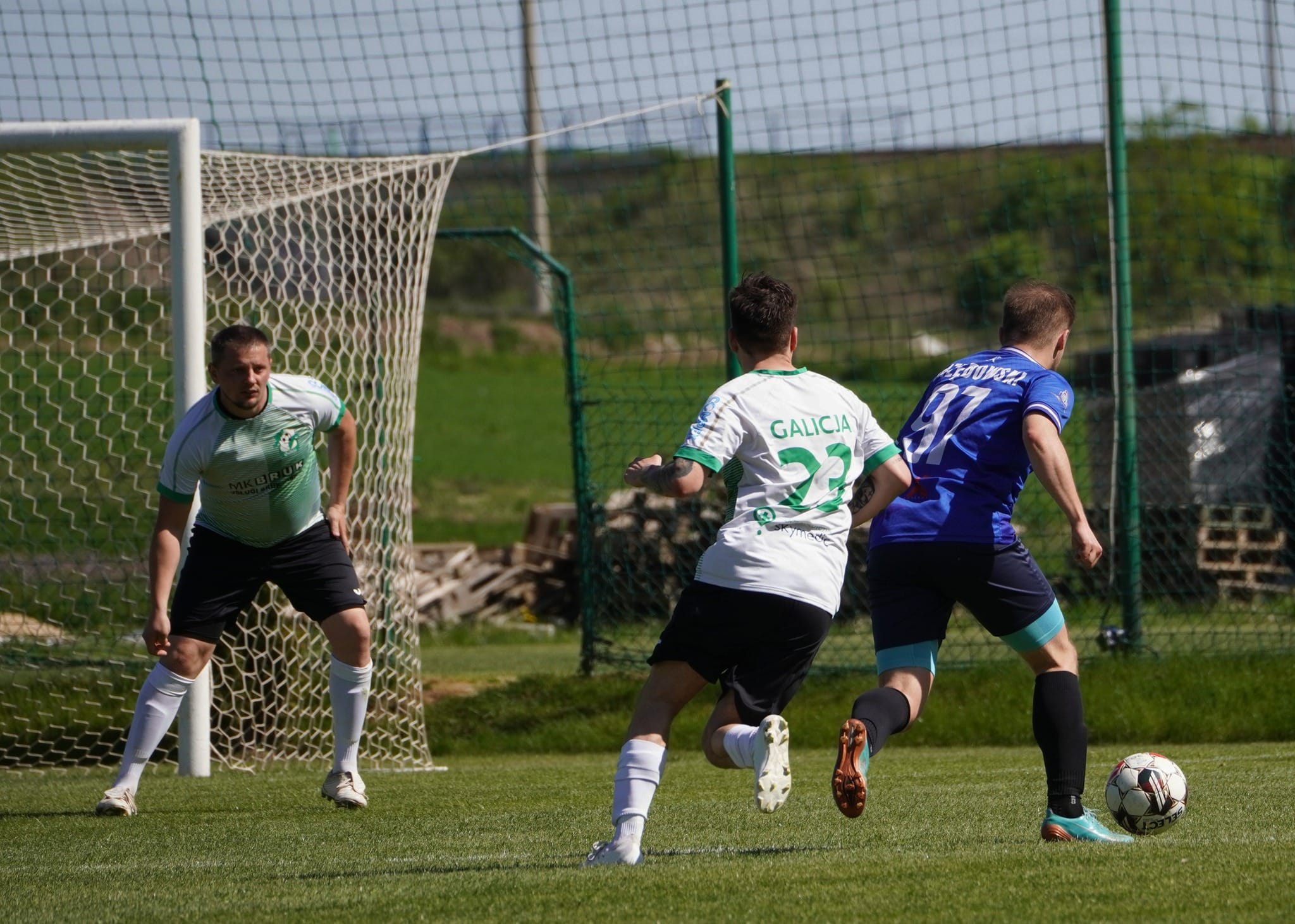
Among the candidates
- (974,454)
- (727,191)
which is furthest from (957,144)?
(974,454)

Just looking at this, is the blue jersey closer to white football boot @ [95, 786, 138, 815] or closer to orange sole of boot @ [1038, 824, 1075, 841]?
orange sole of boot @ [1038, 824, 1075, 841]

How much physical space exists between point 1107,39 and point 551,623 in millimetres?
9346

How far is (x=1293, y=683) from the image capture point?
30.2 feet

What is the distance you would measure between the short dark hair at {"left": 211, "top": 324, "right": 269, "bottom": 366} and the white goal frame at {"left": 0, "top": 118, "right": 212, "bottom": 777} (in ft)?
5.48

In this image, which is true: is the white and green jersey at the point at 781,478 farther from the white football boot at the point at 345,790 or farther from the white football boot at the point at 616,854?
the white football boot at the point at 345,790

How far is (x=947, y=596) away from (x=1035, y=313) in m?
0.95

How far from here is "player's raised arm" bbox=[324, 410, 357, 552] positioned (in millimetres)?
6766

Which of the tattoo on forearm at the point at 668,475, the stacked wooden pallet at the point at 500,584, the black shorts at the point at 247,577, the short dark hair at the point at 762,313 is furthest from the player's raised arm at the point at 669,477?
the stacked wooden pallet at the point at 500,584

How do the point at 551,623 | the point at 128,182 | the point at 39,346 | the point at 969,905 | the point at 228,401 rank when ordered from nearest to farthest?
the point at 969,905 → the point at 228,401 → the point at 128,182 → the point at 39,346 → the point at 551,623

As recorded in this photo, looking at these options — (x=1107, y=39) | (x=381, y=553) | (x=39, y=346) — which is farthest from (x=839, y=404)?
(x=39, y=346)

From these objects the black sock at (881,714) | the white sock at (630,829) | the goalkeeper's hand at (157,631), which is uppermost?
the goalkeeper's hand at (157,631)

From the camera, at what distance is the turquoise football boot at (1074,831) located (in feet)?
16.1

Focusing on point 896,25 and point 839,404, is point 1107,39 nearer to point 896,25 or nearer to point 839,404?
point 896,25

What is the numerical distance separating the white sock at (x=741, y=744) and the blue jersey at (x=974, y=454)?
33.7 inches
